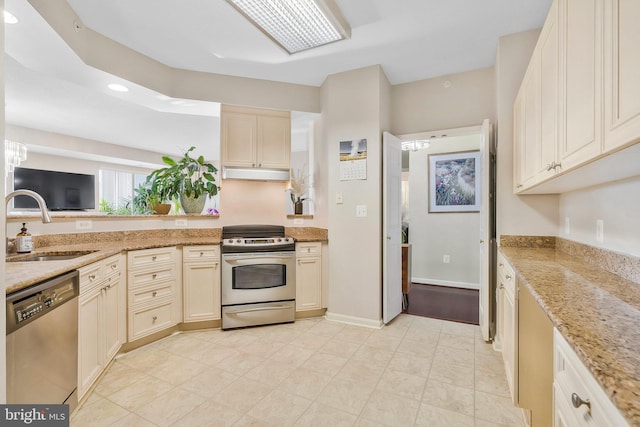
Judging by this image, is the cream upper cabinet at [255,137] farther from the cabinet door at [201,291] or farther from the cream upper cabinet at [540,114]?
the cream upper cabinet at [540,114]

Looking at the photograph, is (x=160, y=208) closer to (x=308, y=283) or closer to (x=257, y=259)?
(x=257, y=259)

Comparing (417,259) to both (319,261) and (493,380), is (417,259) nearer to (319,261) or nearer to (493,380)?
(319,261)

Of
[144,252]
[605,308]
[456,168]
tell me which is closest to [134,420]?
[144,252]

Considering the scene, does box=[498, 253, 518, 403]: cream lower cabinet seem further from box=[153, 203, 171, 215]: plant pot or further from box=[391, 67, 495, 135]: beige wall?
box=[153, 203, 171, 215]: plant pot

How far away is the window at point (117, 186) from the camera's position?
7.63 m

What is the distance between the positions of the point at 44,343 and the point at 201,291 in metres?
1.47

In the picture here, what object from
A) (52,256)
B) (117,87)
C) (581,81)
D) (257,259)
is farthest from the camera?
(257,259)

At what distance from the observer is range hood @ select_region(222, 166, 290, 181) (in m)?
3.27

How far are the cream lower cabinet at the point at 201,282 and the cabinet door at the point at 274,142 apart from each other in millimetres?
1150

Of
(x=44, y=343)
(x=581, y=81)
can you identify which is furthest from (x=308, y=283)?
(x=581, y=81)

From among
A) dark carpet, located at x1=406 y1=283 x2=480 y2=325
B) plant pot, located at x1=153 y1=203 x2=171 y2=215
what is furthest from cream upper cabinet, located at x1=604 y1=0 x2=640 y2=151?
plant pot, located at x1=153 y1=203 x2=171 y2=215

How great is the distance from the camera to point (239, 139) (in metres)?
3.33

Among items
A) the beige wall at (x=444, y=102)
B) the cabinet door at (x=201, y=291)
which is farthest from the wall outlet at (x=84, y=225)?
the beige wall at (x=444, y=102)

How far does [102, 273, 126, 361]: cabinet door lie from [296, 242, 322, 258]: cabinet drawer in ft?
5.18
